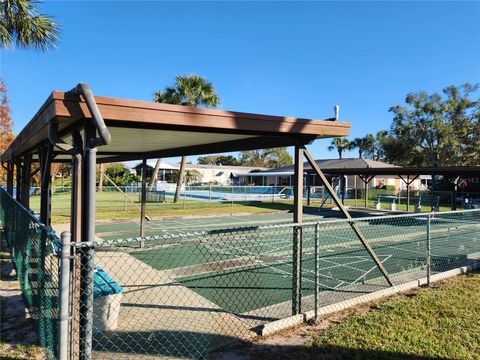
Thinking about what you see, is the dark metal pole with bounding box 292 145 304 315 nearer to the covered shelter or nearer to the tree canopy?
the covered shelter

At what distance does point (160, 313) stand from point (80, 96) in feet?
11.0

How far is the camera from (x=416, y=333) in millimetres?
4605

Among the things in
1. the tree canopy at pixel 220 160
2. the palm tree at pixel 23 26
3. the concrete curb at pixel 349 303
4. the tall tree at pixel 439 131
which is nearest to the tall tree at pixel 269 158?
the tree canopy at pixel 220 160

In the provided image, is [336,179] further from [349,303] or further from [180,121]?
[180,121]

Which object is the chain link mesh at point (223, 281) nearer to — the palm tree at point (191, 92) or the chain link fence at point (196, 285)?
the chain link fence at point (196, 285)

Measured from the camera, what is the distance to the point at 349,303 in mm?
5629

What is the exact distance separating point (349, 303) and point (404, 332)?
1.07 meters

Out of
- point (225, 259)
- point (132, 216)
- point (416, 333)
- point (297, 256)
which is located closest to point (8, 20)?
point (132, 216)

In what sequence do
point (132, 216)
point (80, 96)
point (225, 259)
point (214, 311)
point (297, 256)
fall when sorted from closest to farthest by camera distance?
point (80, 96), point (297, 256), point (214, 311), point (225, 259), point (132, 216)

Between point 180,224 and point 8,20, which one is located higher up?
point 8,20

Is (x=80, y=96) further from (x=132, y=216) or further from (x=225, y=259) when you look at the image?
(x=132, y=216)

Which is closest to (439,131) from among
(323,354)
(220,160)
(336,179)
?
(336,179)

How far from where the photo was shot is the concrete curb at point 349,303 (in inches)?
185

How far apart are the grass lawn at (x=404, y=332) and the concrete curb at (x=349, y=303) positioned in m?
0.19
